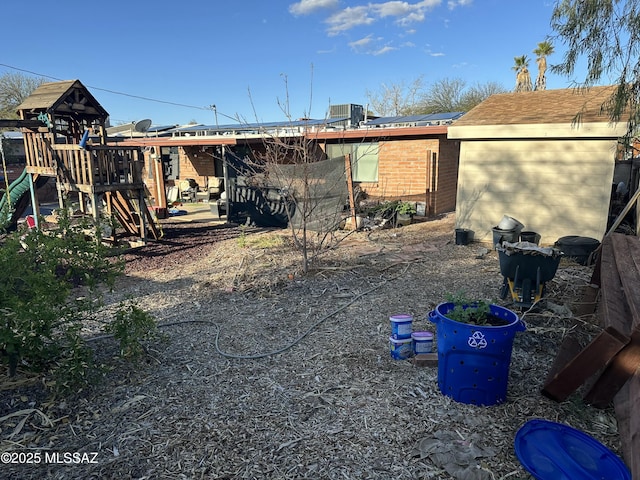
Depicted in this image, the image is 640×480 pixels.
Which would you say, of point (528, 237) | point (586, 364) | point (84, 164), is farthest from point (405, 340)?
point (84, 164)

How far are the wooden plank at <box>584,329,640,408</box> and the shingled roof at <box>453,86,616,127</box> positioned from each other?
234 inches

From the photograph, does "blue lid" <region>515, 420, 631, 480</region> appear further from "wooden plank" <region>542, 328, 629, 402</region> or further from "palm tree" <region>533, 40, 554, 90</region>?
"palm tree" <region>533, 40, 554, 90</region>

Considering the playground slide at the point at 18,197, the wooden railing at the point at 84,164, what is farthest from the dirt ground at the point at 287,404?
the playground slide at the point at 18,197

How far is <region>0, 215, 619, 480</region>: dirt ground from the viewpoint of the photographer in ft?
7.91

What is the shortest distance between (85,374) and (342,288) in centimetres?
330

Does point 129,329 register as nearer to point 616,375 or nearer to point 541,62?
point 616,375

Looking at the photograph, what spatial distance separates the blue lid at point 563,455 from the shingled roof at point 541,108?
6.42 metres

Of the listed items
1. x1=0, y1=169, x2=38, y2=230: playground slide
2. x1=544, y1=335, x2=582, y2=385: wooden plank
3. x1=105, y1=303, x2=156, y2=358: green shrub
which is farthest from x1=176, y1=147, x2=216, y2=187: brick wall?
x1=544, y1=335, x2=582, y2=385: wooden plank

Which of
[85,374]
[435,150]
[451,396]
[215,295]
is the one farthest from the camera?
[435,150]

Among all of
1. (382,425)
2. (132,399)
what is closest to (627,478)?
(382,425)

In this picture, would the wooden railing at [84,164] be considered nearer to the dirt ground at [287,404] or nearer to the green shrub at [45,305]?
the dirt ground at [287,404]

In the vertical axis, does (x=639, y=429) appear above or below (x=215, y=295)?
above

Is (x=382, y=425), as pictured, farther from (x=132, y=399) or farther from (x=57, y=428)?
(x=57, y=428)

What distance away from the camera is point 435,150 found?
11.4 m
